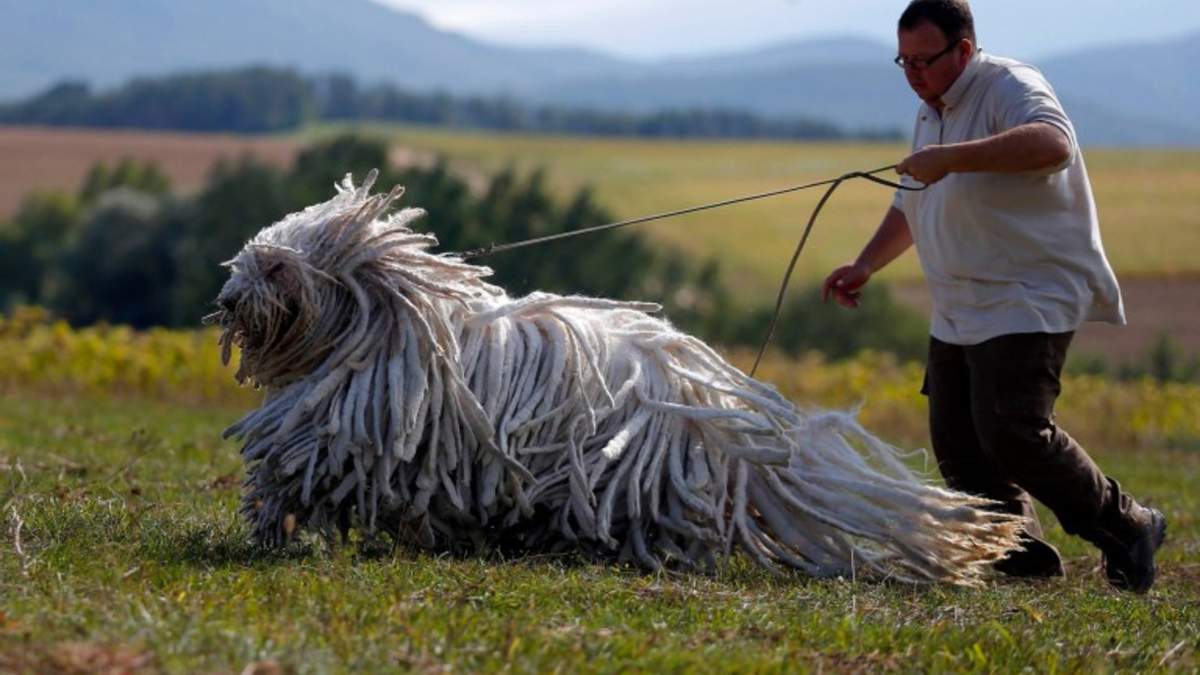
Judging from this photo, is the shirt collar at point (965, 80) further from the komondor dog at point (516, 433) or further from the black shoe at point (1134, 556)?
the black shoe at point (1134, 556)

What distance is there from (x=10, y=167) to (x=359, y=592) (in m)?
63.3

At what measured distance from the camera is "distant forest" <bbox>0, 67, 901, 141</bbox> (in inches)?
5128

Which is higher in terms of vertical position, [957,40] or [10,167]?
[957,40]

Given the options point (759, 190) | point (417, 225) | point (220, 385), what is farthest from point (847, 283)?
point (759, 190)

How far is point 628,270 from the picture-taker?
106 ft

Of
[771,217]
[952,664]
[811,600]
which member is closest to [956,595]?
[811,600]

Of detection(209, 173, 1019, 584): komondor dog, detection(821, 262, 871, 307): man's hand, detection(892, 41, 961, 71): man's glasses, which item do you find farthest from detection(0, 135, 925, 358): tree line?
detection(209, 173, 1019, 584): komondor dog

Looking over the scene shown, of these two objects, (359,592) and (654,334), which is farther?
(654,334)

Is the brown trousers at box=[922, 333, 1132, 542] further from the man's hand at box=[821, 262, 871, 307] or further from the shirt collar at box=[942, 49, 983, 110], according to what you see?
the shirt collar at box=[942, 49, 983, 110]

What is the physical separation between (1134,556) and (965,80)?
1.71m

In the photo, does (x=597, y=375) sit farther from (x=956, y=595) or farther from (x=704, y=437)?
(x=956, y=595)

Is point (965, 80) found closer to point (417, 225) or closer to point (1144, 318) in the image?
point (417, 225)

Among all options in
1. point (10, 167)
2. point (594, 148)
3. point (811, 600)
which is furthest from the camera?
point (594, 148)

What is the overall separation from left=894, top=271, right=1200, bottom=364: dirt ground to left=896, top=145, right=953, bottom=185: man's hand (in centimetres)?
2234
